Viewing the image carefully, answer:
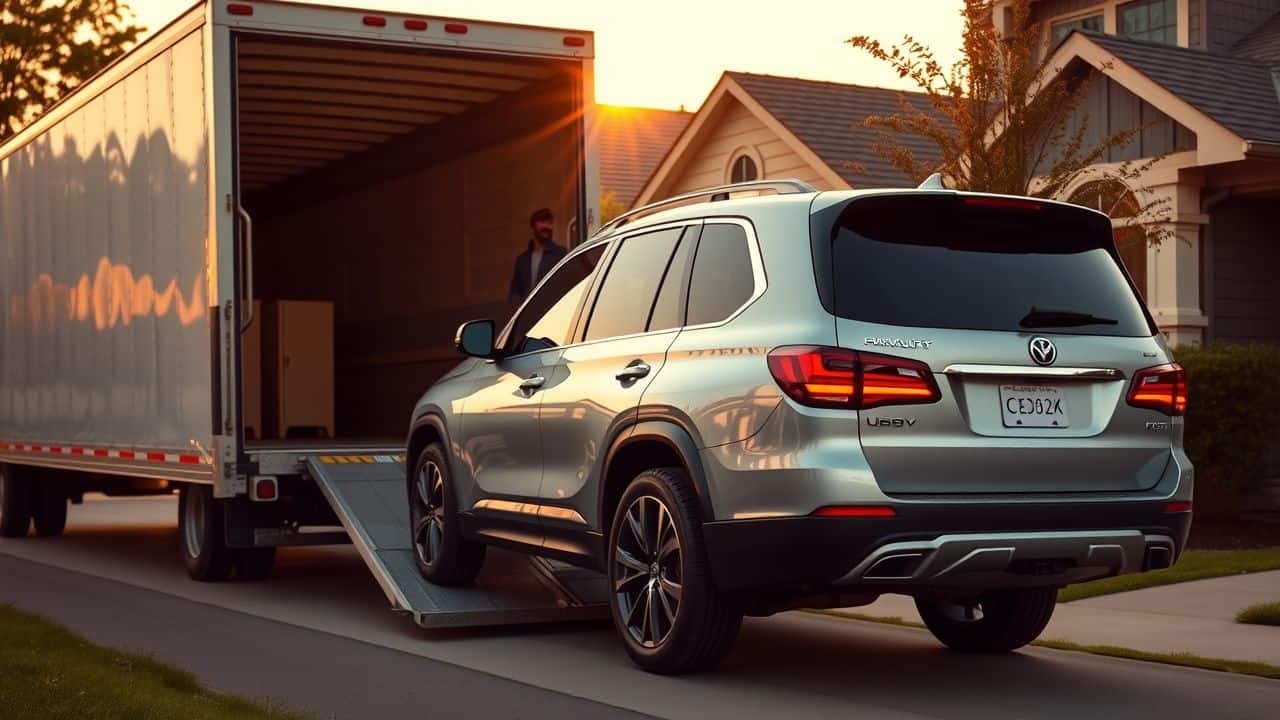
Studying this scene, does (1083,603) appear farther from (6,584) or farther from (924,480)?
(6,584)

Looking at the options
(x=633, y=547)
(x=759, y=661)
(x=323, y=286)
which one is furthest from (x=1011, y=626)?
(x=323, y=286)

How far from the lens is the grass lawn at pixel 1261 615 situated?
985cm

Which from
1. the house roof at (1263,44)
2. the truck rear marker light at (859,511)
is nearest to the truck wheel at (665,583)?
the truck rear marker light at (859,511)

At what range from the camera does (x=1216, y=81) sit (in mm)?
19703

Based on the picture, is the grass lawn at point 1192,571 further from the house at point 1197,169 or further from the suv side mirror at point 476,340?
the house at point 1197,169

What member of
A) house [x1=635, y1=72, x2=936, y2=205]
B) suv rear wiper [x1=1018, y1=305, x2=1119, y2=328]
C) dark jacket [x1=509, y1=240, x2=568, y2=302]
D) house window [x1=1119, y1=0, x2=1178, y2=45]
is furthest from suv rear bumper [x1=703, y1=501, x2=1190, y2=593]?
house window [x1=1119, y1=0, x2=1178, y2=45]

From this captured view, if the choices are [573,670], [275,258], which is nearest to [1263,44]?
[275,258]

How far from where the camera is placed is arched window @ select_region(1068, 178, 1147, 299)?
14.7 meters

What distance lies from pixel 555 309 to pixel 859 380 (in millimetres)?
2825

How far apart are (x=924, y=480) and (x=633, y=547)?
1683 millimetres

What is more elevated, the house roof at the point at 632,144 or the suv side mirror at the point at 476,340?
the house roof at the point at 632,144

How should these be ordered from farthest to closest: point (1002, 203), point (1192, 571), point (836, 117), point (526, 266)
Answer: point (836, 117) → point (526, 266) → point (1192, 571) → point (1002, 203)

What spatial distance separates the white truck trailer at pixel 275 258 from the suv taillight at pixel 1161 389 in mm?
3599

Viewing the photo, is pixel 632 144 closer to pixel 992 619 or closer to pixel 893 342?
pixel 992 619
